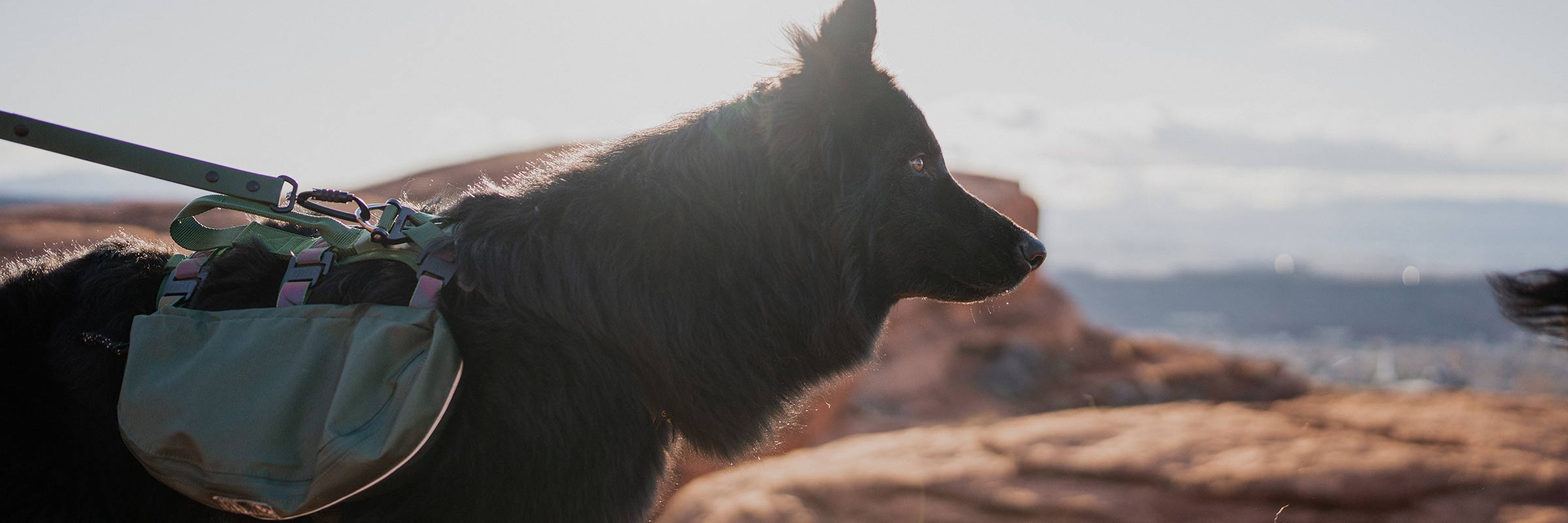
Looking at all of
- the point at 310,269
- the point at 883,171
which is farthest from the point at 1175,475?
the point at 310,269

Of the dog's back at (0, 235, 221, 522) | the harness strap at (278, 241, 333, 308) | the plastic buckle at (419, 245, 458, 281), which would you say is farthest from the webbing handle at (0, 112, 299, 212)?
the plastic buckle at (419, 245, 458, 281)

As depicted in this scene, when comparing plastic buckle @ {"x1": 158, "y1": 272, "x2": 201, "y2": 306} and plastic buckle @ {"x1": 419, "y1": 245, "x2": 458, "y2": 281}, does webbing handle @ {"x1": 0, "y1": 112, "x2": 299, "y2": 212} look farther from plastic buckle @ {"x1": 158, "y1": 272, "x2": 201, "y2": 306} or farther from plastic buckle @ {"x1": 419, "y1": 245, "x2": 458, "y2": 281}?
plastic buckle @ {"x1": 419, "y1": 245, "x2": 458, "y2": 281}

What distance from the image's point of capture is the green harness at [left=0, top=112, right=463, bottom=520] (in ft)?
8.22

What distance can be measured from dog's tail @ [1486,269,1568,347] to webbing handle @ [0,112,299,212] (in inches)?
211

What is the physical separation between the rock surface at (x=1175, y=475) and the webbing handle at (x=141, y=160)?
343 centimetres

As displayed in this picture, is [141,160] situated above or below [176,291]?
above

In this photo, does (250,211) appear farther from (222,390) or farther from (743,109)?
(743,109)

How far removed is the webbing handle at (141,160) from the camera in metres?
2.77

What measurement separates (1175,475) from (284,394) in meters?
5.09

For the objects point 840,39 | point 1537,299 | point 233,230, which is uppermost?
point 840,39

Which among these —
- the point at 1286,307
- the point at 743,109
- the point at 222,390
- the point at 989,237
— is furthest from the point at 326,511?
the point at 1286,307

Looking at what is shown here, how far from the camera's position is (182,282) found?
279 cm

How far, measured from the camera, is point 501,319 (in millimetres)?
2777

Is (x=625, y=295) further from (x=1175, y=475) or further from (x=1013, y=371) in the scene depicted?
(x=1013, y=371)
